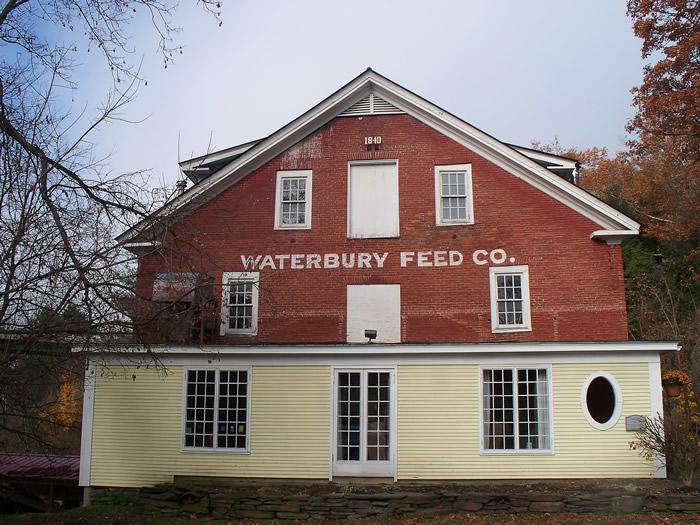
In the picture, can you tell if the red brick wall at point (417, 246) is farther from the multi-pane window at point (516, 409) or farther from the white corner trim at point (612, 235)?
the multi-pane window at point (516, 409)

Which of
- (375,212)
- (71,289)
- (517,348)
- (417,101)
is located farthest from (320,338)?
(71,289)

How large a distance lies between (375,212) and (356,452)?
21.6 ft

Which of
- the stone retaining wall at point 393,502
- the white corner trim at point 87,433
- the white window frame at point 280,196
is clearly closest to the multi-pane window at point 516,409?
the stone retaining wall at point 393,502

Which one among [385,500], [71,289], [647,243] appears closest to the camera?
[71,289]

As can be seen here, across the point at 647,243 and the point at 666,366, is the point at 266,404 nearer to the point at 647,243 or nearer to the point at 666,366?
the point at 666,366

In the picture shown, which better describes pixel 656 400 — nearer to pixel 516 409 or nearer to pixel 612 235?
pixel 516 409

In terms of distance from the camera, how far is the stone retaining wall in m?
14.2

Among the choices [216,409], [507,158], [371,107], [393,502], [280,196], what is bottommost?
[393,502]

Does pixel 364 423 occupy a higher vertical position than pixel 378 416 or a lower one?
lower

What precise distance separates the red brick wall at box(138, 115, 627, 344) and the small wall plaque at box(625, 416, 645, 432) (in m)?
2.52

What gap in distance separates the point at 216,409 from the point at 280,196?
6.31 m

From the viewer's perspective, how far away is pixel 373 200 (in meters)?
20.5

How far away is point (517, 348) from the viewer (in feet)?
55.4

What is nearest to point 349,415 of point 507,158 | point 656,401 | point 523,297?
point 523,297
